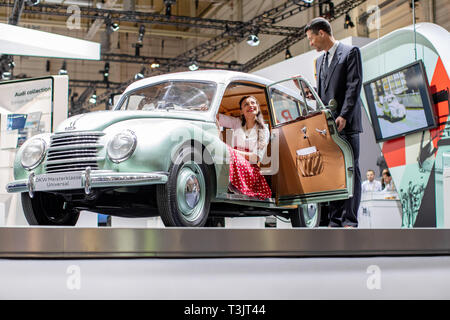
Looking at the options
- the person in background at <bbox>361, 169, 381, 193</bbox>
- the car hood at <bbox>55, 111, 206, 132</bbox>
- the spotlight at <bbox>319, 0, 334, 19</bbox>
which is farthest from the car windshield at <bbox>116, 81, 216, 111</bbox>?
the spotlight at <bbox>319, 0, 334, 19</bbox>

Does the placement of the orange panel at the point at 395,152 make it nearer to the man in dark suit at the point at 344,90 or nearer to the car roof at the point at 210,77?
the man in dark suit at the point at 344,90

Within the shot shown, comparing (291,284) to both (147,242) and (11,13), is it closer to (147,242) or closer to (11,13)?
(147,242)

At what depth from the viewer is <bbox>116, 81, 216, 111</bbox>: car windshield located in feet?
15.6

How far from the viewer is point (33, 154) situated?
413cm

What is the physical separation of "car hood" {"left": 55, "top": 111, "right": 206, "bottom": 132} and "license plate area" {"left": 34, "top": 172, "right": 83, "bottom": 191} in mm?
378

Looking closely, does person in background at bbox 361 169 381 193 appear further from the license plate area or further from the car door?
the license plate area

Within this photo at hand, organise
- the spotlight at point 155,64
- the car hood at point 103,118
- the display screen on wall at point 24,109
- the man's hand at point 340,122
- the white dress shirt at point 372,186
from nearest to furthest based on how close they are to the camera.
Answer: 1. the car hood at point 103,118
2. the man's hand at point 340,122
3. the display screen on wall at point 24,109
4. the white dress shirt at point 372,186
5. the spotlight at point 155,64

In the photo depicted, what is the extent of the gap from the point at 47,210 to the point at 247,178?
1656mm

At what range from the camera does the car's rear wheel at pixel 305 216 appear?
5727 mm

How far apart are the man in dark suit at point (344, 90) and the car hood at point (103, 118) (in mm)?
1356

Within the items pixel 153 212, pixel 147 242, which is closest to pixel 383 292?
pixel 147 242

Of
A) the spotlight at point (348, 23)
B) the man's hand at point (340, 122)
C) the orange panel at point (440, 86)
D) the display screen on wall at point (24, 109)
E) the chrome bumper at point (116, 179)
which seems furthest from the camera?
the spotlight at point (348, 23)

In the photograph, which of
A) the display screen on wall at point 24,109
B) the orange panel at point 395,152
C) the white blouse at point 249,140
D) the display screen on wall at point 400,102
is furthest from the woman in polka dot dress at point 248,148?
the display screen on wall at point 24,109

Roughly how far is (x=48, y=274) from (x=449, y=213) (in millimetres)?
3630
